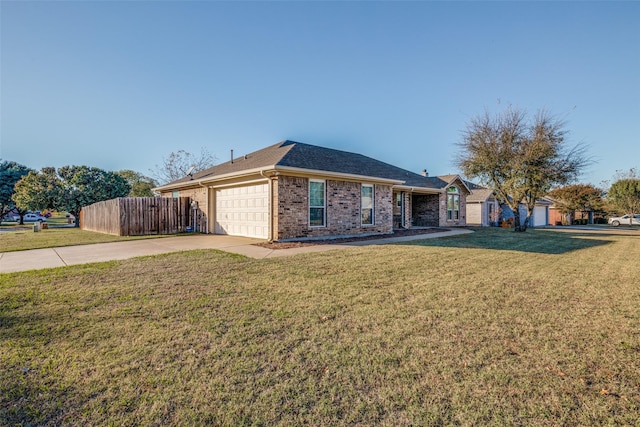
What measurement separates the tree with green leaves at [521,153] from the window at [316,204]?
43.8ft

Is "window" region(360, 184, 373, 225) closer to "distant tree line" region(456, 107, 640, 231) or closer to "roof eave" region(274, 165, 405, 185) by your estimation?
"roof eave" region(274, 165, 405, 185)

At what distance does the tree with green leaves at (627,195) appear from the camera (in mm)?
31516

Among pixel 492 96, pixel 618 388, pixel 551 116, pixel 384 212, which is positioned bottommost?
pixel 618 388

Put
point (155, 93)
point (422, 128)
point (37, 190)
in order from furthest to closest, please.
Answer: point (37, 190)
point (422, 128)
point (155, 93)

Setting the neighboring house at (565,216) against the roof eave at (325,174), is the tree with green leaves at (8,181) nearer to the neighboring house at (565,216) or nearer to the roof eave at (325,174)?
the roof eave at (325,174)

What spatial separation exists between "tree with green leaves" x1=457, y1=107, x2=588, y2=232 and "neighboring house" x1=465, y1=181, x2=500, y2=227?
7.58m

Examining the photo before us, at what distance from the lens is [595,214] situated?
36.1 metres

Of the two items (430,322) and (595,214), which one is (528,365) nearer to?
(430,322)

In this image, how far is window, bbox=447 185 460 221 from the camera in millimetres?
22781

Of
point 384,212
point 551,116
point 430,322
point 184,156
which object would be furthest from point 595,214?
point 184,156

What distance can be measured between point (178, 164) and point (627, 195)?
51.9m

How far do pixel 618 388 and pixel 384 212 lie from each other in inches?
509

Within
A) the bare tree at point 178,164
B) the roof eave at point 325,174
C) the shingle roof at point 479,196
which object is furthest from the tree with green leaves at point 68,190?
the shingle roof at point 479,196

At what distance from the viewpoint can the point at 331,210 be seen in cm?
1284
